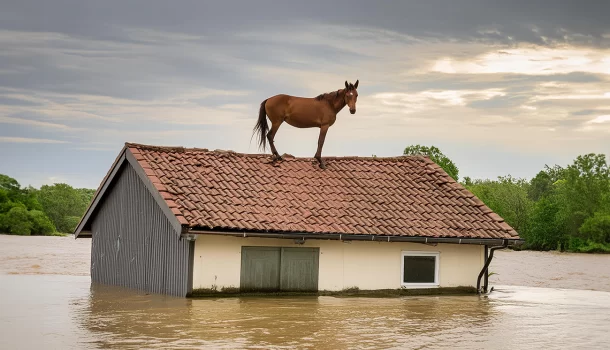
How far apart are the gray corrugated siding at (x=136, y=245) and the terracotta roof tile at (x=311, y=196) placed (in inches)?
Answer: 29.8

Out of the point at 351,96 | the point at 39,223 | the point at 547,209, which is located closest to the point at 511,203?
the point at 547,209

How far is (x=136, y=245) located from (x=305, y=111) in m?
5.73

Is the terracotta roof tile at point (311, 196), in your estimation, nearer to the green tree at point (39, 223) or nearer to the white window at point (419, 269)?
the white window at point (419, 269)

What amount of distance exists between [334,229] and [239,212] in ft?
7.30

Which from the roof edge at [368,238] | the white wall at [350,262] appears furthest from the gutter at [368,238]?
the white wall at [350,262]

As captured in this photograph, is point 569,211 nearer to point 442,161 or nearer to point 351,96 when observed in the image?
point 442,161

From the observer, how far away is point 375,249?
20969mm

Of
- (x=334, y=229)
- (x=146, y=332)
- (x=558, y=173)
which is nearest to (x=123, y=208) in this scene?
(x=334, y=229)

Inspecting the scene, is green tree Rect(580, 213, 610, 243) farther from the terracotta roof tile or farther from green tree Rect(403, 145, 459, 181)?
the terracotta roof tile

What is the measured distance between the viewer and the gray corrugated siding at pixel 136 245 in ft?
62.4

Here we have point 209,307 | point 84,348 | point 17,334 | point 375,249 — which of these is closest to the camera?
point 84,348

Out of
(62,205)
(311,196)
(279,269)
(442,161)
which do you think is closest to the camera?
(279,269)

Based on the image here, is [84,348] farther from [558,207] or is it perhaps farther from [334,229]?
[558,207]

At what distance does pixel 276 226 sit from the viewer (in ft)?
63.2
